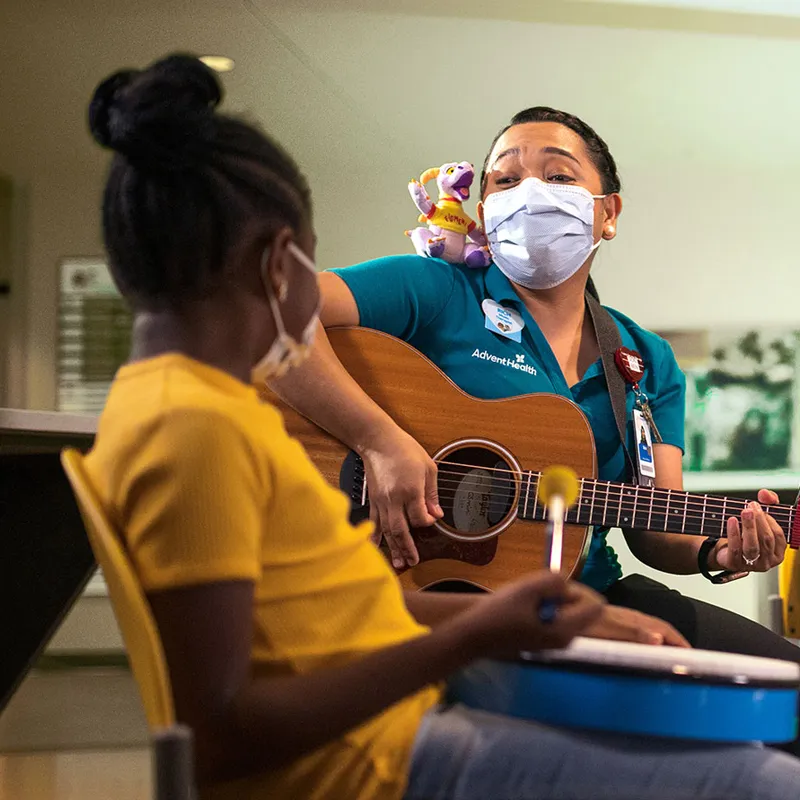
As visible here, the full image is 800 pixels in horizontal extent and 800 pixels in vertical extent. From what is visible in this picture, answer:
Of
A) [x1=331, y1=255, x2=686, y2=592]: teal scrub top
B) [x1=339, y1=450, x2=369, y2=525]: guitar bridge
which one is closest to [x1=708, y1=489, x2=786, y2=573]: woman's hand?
[x1=331, y1=255, x2=686, y2=592]: teal scrub top

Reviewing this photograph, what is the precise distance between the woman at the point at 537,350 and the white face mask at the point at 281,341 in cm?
75

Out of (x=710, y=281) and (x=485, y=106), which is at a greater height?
(x=485, y=106)

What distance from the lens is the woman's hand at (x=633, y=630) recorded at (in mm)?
1206

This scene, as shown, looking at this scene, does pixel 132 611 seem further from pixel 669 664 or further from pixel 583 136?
pixel 583 136

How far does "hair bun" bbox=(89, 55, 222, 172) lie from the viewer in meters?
0.98

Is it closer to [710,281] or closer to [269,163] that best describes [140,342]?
[269,163]

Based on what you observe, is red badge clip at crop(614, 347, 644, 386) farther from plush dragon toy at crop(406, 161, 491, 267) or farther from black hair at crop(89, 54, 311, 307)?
black hair at crop(89, 54, 311, 307)

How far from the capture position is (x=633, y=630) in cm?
121

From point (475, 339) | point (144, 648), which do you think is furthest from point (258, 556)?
point (475, 339)

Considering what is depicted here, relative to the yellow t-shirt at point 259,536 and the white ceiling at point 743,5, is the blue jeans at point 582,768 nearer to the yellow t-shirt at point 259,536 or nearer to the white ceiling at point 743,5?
Answer: the yellow t-shirt at point 259,536

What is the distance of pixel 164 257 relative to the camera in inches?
38.1

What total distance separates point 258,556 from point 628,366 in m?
1.41

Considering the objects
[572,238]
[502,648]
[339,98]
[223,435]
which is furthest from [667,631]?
[339,98]

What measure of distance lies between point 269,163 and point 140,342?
0.22 m
